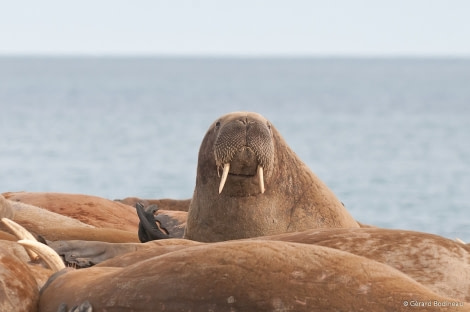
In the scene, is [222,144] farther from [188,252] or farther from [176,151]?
[176,151]

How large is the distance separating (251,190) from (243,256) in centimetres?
331

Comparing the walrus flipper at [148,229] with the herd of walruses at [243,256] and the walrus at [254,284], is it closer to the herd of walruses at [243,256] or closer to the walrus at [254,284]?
the herd of walruses at [243,256]

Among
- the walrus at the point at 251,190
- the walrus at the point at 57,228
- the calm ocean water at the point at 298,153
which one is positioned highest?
the walrus at the point at 251,190

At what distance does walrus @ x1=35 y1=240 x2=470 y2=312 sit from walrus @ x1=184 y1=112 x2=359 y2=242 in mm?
2869

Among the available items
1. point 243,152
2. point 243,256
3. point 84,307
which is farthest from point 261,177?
point 84,307

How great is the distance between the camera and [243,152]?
7426 mm

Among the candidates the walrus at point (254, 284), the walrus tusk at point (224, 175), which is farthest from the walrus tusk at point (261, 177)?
the walrus at point (254, 284)

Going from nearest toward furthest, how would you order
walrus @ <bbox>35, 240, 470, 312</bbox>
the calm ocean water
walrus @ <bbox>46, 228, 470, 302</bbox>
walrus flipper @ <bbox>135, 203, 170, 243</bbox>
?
walrus @ <bbox>35, 240, 470, 312</bbox>
walrus @ <bbox>46, 228, 470, 302</bbox>
walrus flipper @ <bbox>135, 203, 170, 243</bbox>
the calm ocean water

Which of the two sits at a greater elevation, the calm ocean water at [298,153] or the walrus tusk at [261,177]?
the walrus tusk at [261,177]

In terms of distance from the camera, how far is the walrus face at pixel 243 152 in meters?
7.43

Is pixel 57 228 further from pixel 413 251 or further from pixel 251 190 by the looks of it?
pixel 413 251

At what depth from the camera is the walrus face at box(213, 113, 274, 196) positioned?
743 centimetres
